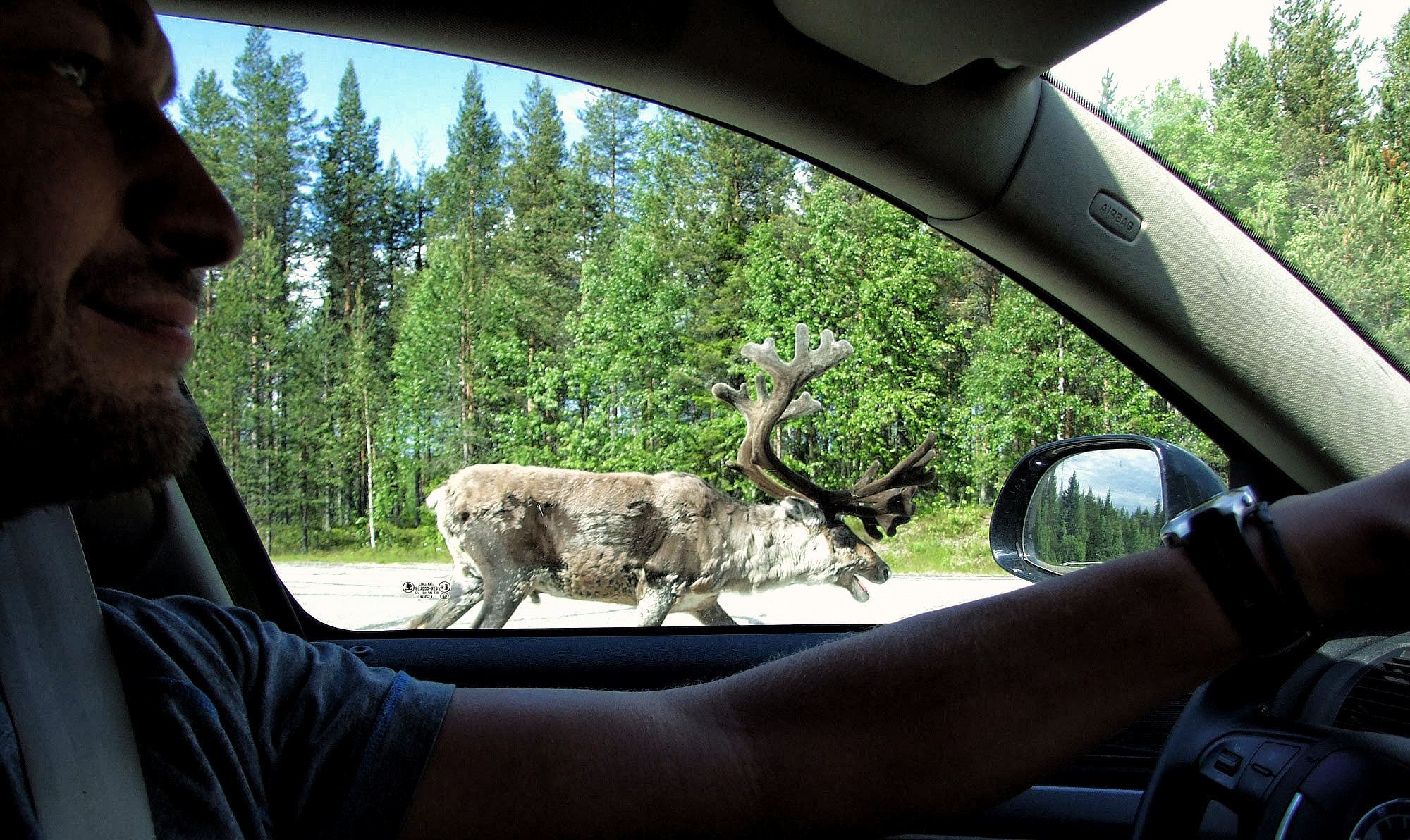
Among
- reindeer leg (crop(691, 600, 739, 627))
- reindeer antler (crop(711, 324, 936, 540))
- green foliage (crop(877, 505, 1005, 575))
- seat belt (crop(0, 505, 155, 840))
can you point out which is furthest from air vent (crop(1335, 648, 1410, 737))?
reindeer antler (crop(711, 324, 936, 540))

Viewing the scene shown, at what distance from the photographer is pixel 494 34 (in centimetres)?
165

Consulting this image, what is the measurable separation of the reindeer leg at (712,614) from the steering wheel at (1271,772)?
2.10m

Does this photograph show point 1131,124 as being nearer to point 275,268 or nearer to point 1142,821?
point 1142,821

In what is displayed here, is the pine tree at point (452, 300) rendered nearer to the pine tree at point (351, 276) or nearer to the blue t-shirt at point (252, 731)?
the pine tree at point (351, 276)

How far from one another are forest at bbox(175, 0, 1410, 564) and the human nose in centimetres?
104

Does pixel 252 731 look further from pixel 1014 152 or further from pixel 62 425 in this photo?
pixel 1014 152

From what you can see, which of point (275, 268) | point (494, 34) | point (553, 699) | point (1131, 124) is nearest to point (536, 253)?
point (275, 268)

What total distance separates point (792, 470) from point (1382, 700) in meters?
3.14

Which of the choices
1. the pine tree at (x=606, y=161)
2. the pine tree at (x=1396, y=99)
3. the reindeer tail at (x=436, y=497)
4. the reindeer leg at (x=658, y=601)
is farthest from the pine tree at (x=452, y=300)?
the pine tree at (x=1396, y=99)

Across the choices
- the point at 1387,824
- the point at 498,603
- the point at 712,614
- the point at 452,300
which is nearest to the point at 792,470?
the point at 712,614

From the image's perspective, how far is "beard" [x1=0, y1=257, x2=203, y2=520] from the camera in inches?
28.4

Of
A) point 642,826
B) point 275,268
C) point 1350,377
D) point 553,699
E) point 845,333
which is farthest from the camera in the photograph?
point 845,333

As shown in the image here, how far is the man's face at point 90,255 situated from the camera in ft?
2.41

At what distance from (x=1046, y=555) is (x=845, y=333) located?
189 centimetres
